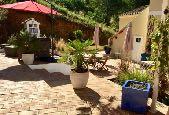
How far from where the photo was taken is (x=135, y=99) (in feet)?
25.3

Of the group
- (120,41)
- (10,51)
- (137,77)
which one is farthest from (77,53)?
(120,41)

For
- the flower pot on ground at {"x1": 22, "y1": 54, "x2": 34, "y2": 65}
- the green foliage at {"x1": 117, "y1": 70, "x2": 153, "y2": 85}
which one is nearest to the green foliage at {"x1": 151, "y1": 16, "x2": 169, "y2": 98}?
the green foliage at {"x1": 117, "y1": 70, "x2": 153, "y2": 85}

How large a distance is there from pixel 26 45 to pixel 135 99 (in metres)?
8.08

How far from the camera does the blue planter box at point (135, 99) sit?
760 centimetres

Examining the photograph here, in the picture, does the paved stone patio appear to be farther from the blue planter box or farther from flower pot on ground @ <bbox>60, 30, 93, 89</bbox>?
flower pot on ground @ <bbox>60, 30, 93, 89</bbox>

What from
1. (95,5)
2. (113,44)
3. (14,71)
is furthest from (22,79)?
(95,5)

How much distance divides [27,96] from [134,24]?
47.3ft

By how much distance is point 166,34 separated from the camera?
7531mm

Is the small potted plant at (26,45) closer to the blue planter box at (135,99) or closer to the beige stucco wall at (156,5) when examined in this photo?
the blue planter box at (135,99)

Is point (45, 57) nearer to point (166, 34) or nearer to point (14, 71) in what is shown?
point (14, 71)

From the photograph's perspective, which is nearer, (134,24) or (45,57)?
(45,57)

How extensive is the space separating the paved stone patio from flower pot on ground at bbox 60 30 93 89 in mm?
365

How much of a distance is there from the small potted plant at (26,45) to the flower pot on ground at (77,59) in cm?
485

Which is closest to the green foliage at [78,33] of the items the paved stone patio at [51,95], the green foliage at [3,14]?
the green foliage at [3,14]
